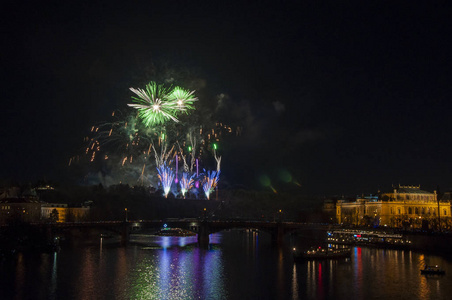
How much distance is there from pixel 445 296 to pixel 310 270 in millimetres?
18909

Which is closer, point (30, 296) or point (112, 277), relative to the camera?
Result: point (30, 296)

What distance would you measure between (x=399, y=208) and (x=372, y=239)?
4496cm

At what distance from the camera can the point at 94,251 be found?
8244 cm

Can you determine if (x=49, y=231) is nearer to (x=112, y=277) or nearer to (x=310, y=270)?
(x=112, y=277)

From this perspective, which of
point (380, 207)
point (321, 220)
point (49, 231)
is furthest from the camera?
point (321, 220)

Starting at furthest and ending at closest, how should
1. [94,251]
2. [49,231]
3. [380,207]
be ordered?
[380,207] → [49,231] → [94,251]

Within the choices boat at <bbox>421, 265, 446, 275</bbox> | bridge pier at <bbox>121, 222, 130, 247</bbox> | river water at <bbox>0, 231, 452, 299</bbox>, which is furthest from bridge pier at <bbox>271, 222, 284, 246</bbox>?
boat at <bbox>421, 265, 446, 275</bbox>

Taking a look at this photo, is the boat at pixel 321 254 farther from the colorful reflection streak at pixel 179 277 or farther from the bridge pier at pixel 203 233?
the bridge pier at pixel 203 233

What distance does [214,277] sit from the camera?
57.1 metres

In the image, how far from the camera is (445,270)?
200 ft

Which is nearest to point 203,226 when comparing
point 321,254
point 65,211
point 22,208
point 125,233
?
point 125,233

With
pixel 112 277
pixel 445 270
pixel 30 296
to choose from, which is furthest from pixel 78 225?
pixel 445 270

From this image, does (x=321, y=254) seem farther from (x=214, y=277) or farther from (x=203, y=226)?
(x=203, y=226)

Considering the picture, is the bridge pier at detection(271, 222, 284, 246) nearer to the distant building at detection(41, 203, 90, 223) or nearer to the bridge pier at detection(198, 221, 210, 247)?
the bridge pier at detection(198, 221, 210, 247)
